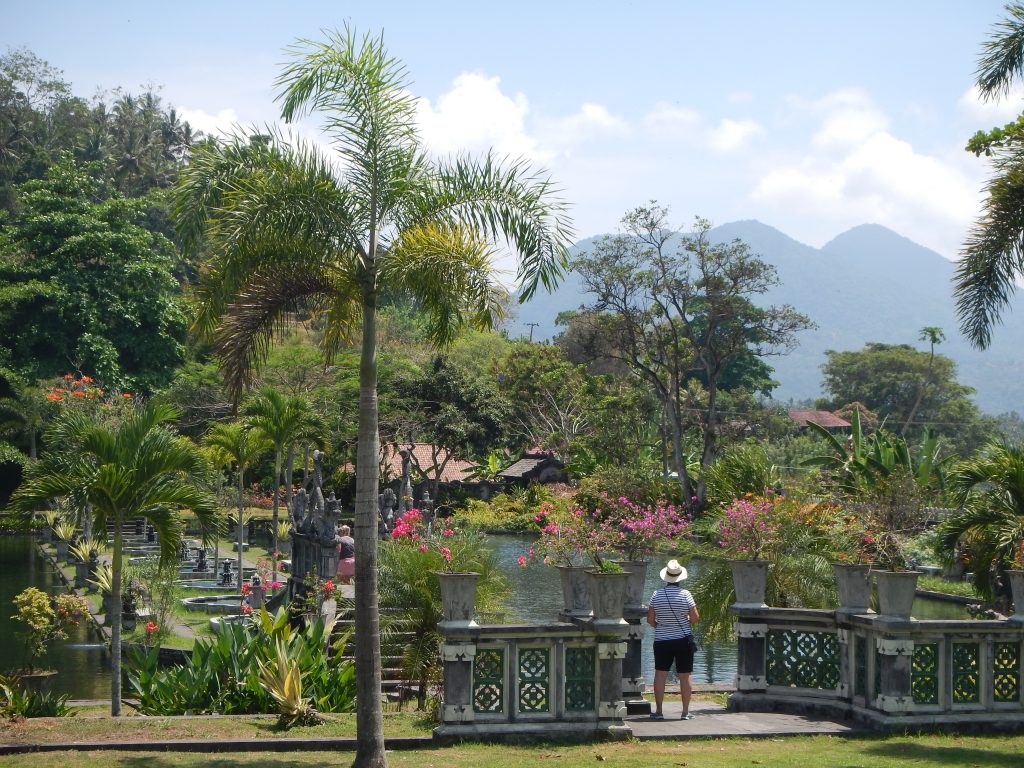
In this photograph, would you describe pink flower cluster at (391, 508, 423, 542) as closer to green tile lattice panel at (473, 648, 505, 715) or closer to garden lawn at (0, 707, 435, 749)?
garden lawn at (0, 707, 435, 749)

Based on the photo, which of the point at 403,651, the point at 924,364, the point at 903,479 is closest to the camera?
the point at 403,651

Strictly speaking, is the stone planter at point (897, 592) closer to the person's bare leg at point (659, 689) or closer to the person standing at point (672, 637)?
the person standing at point (672, 637)

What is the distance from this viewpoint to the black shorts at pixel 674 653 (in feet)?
37.2

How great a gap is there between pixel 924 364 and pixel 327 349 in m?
82.2

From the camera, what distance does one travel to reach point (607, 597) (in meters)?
10.6

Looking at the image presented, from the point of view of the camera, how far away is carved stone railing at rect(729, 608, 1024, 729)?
35.2ft

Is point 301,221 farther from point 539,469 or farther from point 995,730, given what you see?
point 539,469

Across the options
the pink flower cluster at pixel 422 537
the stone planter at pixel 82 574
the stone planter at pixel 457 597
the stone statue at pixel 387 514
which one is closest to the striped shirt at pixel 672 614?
the stone planter at pixel 457 597

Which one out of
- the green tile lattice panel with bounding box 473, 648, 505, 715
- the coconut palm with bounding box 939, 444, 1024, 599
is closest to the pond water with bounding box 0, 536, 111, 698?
the green tile lattice panel with bounding box 473, 648, 505, 715

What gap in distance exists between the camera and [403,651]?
1380cm

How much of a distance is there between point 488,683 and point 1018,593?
529 centimetres

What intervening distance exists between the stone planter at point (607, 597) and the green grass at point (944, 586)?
21671 millimetres

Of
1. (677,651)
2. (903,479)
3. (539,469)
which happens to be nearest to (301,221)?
(677,651)

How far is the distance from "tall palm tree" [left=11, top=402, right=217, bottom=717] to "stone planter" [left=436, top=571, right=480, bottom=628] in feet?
14.4
